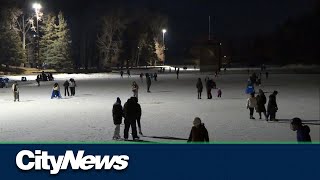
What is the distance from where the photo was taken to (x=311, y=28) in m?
80.7

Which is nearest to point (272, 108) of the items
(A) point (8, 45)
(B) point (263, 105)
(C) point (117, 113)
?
(B) point (263, 105)

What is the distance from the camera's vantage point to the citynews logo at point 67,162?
294 inches

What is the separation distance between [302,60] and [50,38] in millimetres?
46573

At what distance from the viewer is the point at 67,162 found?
24.7ft

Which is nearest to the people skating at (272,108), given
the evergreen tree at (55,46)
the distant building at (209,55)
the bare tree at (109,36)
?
the evergreen tree at (55,46)

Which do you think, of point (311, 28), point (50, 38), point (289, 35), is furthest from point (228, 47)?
point (50, 38)

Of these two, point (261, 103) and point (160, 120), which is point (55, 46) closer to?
point (160, 120)

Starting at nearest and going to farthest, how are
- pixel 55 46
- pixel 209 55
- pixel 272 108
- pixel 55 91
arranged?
pixel 272 108 → pixel 55 91 → pixel 55 46 → pixel 209 55

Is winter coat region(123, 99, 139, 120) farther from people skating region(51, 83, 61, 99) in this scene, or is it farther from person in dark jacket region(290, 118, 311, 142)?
people skating region(51, 83, 61, 99)

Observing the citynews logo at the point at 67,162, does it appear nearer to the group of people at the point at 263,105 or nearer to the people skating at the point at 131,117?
the people skating at the point at 131,117

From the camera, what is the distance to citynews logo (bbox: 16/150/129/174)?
747 cm

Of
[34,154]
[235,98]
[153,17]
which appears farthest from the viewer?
[153,17]

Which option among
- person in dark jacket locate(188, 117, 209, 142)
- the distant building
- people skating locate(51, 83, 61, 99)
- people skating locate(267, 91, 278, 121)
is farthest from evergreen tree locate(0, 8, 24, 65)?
person in dark jacket locate(188, 117, 209, 142)

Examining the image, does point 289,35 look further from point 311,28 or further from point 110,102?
point 110,102
